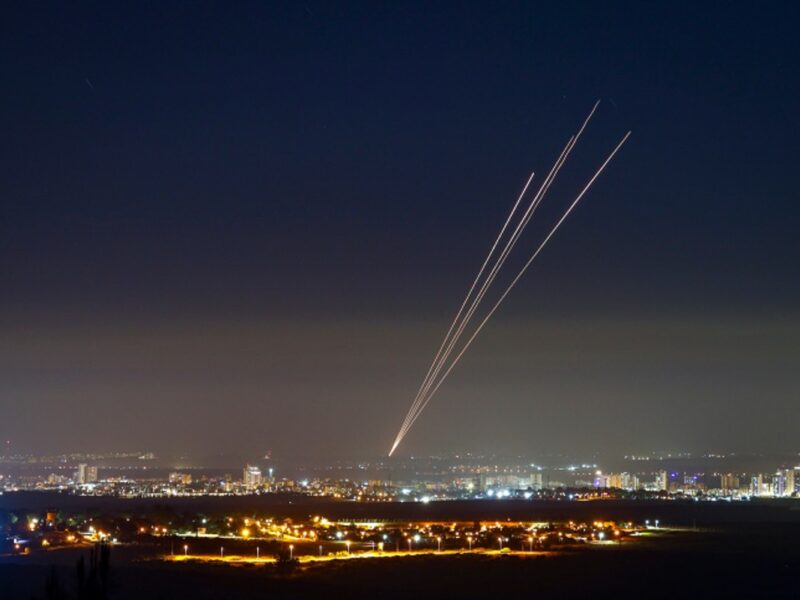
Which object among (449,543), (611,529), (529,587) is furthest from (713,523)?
(529,587)

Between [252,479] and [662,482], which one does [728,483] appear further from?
[252,479]

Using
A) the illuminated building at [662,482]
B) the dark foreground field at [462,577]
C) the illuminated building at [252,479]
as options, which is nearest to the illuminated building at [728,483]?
the illuminated building at [662,482]

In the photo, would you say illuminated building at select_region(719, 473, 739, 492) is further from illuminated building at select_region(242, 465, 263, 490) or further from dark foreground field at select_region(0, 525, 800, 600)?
dark foreground field at select_region(0, 525, 800, 600)

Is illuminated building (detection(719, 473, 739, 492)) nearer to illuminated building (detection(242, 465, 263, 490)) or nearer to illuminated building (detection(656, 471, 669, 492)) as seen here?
illuminated building (detection(656, 471, 669, 492))

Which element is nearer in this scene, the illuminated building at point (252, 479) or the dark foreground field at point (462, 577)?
the dark foreground field at point (462, 577)

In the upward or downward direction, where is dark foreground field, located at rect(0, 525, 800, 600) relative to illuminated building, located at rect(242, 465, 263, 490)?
downward

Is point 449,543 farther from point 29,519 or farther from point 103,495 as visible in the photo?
point 103,495

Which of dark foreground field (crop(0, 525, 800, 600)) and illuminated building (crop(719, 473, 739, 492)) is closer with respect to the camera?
dark foreground field (crop(0, 525, 800, 600))

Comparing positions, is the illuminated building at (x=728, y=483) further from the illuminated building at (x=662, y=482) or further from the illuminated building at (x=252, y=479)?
the illuminated building at (x=252, y=479)

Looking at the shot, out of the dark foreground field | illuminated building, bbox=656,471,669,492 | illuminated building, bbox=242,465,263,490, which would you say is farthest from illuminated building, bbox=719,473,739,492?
the dark foreground field
